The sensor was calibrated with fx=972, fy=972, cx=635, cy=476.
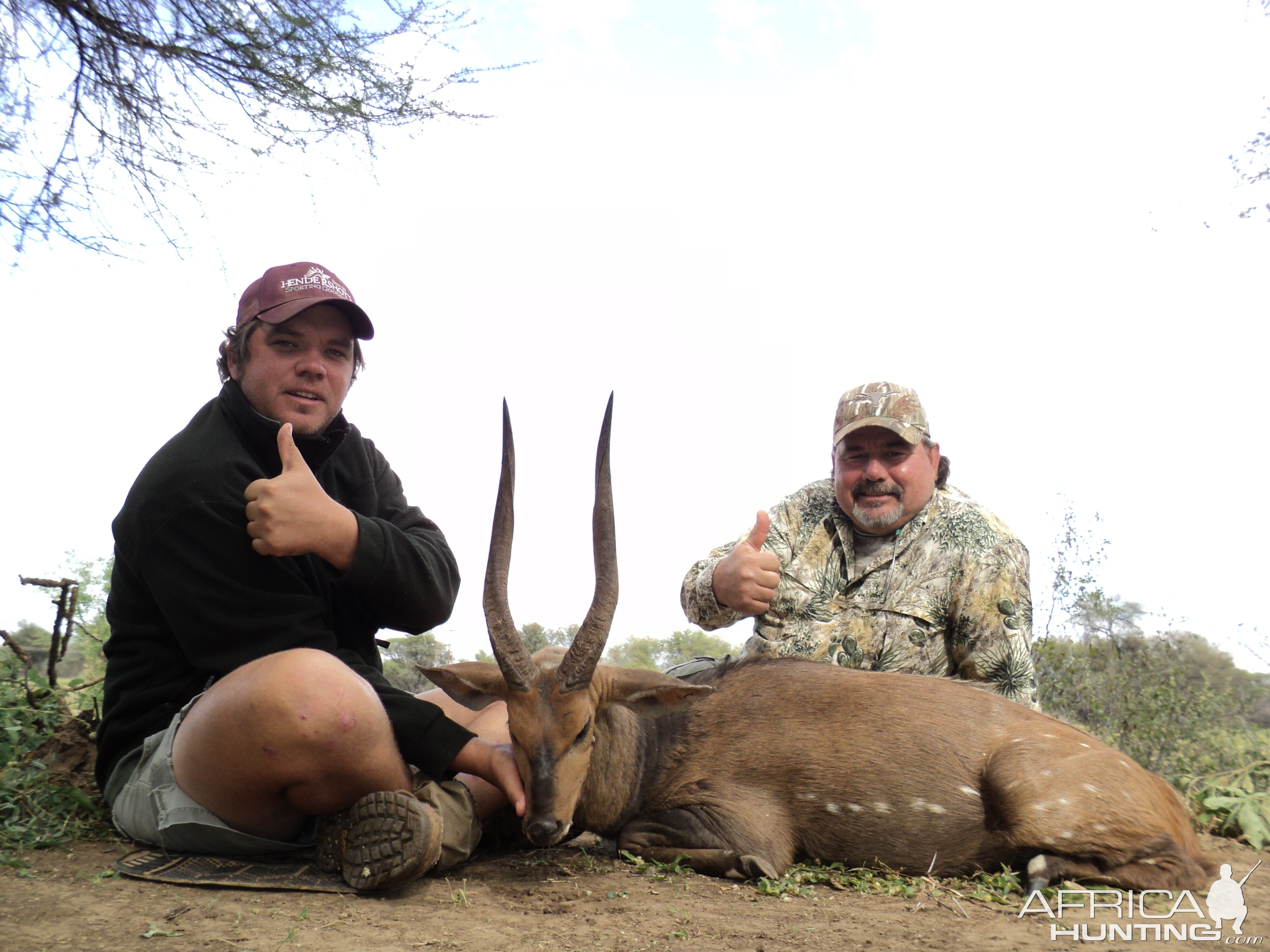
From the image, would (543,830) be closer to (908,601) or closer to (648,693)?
(648,693)

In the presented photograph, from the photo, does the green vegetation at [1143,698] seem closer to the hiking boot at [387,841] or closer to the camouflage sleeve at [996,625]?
the camouflage sleeve at [996,625]

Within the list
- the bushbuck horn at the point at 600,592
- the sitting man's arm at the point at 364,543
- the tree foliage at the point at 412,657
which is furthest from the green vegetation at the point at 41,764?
the tree foliage at the point at 412,657

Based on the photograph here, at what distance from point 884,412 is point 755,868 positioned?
9.64 feet

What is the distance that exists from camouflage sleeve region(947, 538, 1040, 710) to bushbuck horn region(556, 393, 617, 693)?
233 centimetres

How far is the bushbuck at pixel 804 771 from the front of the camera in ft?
14.1

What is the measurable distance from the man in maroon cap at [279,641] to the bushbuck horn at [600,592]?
0.50 meters

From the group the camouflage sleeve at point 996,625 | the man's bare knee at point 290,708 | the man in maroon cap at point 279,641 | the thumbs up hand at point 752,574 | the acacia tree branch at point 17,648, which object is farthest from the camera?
the camouflage sleeve at point 996,625

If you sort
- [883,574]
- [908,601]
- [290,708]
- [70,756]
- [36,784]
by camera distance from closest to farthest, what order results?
[290,708] → [36,784] → [70,756] → [908,601] → [883,574]

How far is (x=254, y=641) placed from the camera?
3701 mm

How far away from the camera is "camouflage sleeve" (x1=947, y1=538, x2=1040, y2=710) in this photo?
5.51 meters

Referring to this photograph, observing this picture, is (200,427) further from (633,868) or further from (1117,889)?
(1117,889)

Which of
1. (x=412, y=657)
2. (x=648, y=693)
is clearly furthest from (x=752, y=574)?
(x=412, y=657)

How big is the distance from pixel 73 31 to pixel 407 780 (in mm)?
6159

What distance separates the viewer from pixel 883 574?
19.4ft
